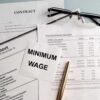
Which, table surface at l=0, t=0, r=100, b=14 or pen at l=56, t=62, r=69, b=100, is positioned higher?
table surface at l=0, t=0, r=100, b=14

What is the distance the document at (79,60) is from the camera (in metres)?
0.63

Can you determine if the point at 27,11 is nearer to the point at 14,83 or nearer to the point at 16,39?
the point at 16,39

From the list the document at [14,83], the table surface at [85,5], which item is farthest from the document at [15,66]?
the table surface at [85,5]

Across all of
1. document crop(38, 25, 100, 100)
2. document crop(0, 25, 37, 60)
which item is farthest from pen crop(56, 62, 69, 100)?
document crop(0, 25, 37, 60)

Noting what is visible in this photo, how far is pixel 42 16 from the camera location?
0.66 metres

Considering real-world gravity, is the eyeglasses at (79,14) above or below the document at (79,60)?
above

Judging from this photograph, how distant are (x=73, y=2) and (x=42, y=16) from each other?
9 centimetres

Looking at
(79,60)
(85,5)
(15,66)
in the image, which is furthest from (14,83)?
(85,5)

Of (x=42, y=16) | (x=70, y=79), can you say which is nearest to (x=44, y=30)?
(x=42, y=16)

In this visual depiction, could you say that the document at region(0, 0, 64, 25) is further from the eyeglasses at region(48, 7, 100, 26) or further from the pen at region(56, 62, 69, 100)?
the pen at region(56, 62, 69, 100)

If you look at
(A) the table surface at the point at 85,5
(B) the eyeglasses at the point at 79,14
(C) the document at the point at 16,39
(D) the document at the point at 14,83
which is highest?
(A) the table surface at the point at 85,5

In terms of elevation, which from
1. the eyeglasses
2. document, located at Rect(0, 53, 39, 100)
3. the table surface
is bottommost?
document, located at Rect(0, 53, 39, 100)

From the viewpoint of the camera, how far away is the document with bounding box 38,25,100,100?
2.07 feet

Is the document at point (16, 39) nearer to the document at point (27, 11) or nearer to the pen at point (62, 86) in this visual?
the document at point (27, 11)
